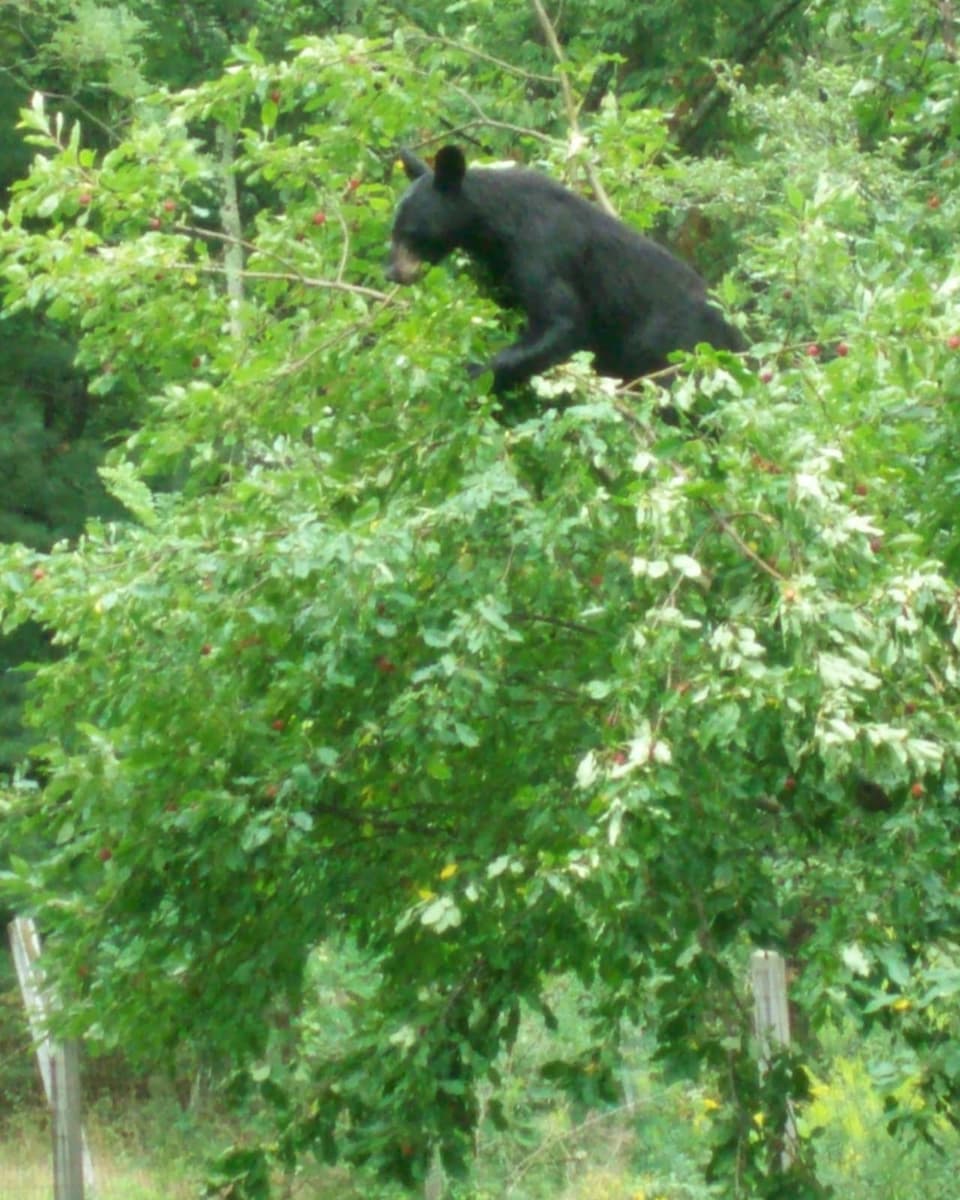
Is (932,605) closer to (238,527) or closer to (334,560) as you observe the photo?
(334,560)

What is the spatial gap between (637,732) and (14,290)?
190 cm

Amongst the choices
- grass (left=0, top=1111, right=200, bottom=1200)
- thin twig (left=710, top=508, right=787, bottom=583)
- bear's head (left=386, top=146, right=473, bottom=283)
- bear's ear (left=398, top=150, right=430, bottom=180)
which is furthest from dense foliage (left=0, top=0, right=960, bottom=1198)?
grass (left=0, top=1111, right=200, bottom=1200)

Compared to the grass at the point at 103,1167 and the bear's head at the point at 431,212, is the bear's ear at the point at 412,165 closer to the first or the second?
the bear's head at the point at 431,212

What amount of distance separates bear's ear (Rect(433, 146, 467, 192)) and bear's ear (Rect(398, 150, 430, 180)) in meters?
0.06

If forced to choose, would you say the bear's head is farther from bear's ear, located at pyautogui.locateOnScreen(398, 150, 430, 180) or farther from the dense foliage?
the dense foliage

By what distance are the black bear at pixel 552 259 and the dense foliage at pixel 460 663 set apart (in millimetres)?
448

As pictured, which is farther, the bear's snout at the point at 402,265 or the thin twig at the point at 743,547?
the bear's snout at the point at 402,265

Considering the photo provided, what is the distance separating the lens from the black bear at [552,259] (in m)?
5.31

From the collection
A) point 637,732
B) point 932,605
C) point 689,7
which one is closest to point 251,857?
point 637,732

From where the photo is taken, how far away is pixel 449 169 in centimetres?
539

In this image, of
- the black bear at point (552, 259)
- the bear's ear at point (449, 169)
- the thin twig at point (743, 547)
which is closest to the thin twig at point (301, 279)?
the black bear at point (552, 259)

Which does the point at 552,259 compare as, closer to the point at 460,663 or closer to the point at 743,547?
the point at 460,663

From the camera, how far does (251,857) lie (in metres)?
4.00

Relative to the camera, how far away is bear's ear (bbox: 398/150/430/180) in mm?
5383
